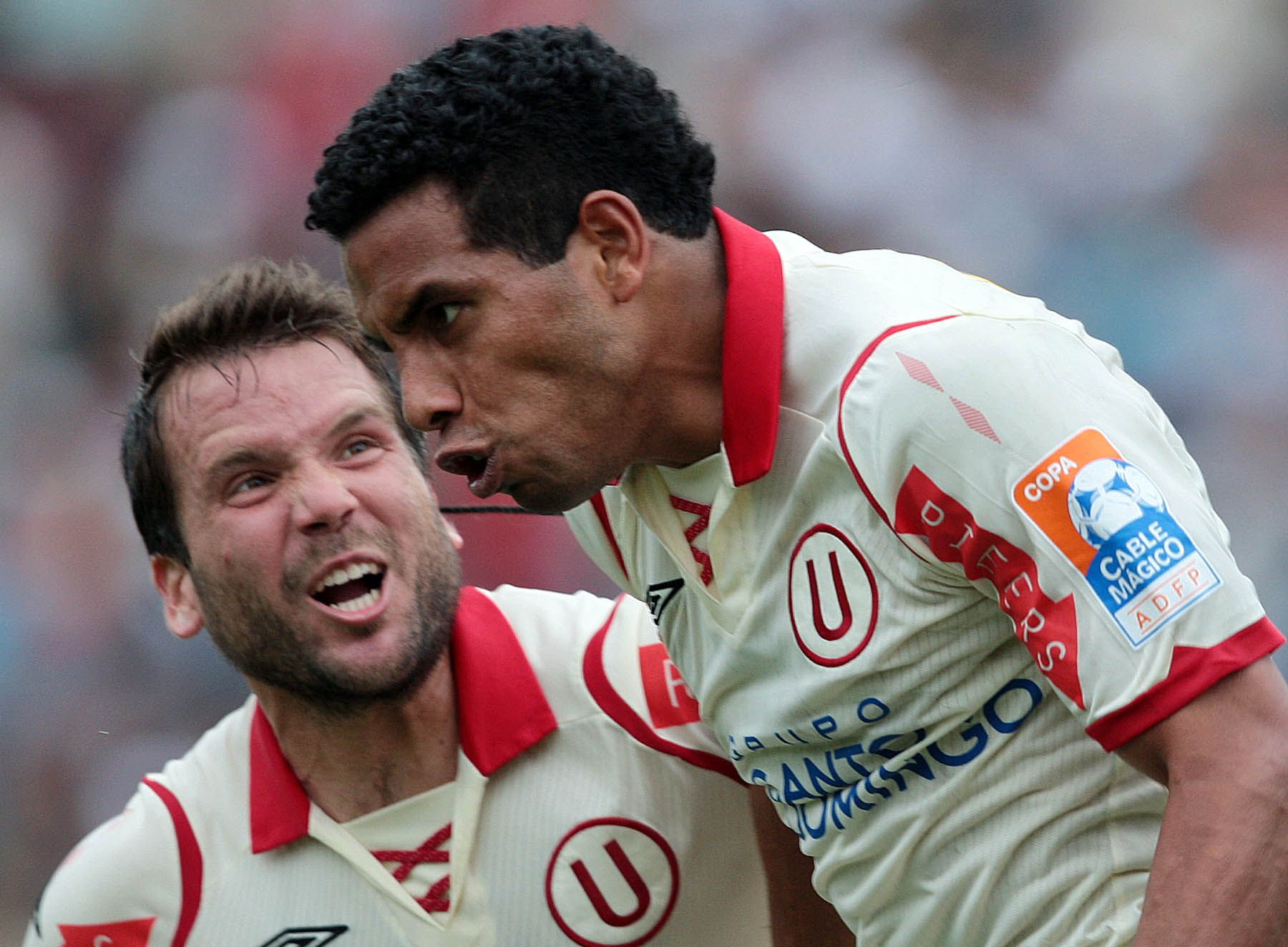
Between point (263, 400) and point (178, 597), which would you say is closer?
point (263, 400)

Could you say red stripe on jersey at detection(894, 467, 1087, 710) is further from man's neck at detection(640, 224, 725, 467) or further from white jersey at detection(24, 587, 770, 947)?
Answer: white jersey at detection(24, 587, 770, 947)

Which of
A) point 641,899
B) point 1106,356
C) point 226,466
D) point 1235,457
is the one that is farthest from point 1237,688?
point 1235,457

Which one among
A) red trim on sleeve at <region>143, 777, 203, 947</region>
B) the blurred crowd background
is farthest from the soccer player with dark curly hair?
the blurred crowd background

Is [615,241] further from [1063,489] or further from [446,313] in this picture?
[1063,489]

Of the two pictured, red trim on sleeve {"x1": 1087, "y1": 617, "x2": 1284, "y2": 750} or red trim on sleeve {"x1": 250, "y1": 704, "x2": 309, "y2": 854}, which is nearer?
red trim on sleeve {"x1": 1087, "y1": 617, "x2": 1284, "y2": 750}

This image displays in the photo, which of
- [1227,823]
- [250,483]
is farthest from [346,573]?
[1227,823]

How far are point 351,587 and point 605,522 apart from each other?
499mm

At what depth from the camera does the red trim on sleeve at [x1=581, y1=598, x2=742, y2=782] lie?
2527 mm

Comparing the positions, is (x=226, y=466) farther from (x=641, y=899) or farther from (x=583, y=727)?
(x=641, y=899)

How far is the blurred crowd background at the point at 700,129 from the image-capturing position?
189 inches

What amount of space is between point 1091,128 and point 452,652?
319cm

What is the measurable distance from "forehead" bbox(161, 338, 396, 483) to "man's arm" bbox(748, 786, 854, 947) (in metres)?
0.88

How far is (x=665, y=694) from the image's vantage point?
2555 mm

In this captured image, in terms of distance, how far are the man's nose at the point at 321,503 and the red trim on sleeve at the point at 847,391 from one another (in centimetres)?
98
